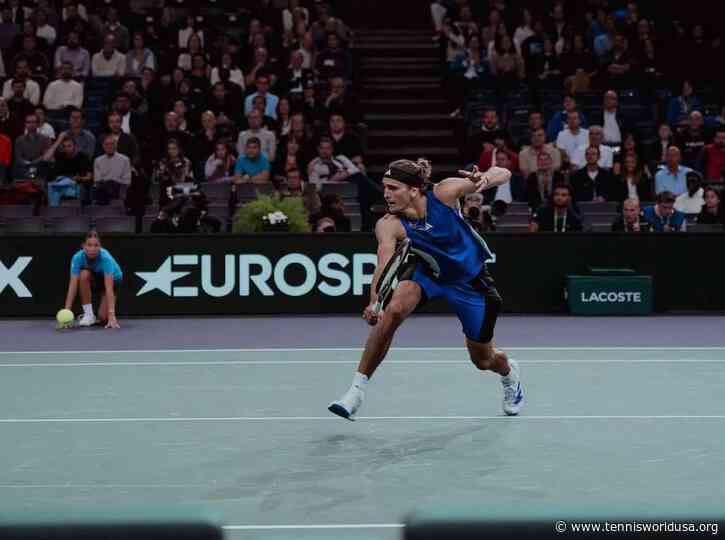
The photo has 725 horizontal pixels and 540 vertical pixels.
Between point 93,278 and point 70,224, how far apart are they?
6.92ft

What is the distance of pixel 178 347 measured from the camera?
38.3ft

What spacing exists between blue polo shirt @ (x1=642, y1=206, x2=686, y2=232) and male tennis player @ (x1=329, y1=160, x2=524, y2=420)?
26.8ft

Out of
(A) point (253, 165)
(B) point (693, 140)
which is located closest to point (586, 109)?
(B) point (693, 140)

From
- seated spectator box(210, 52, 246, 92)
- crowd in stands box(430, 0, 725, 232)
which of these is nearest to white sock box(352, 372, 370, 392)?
crowd in stands box(430, 0, 725, 232)

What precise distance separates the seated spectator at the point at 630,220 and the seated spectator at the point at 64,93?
823 centimetres

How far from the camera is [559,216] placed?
49.4 ft

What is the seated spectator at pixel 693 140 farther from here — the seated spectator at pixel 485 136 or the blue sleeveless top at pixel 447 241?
the blue sleeveless top at pixel 447 241

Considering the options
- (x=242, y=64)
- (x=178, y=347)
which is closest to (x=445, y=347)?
(x=178, y=347)

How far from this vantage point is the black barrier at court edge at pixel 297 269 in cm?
1407

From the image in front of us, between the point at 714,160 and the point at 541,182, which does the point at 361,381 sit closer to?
the point at 541,182

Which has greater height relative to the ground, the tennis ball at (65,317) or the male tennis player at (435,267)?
the male tennis player at (435,267)

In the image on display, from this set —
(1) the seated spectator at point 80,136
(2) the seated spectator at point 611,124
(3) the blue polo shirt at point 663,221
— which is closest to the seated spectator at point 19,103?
(1) the seated spectator at point 80,136

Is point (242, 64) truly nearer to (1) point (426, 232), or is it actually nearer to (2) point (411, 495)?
(1) point (426, 232)

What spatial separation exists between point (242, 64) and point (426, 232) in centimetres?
1284
